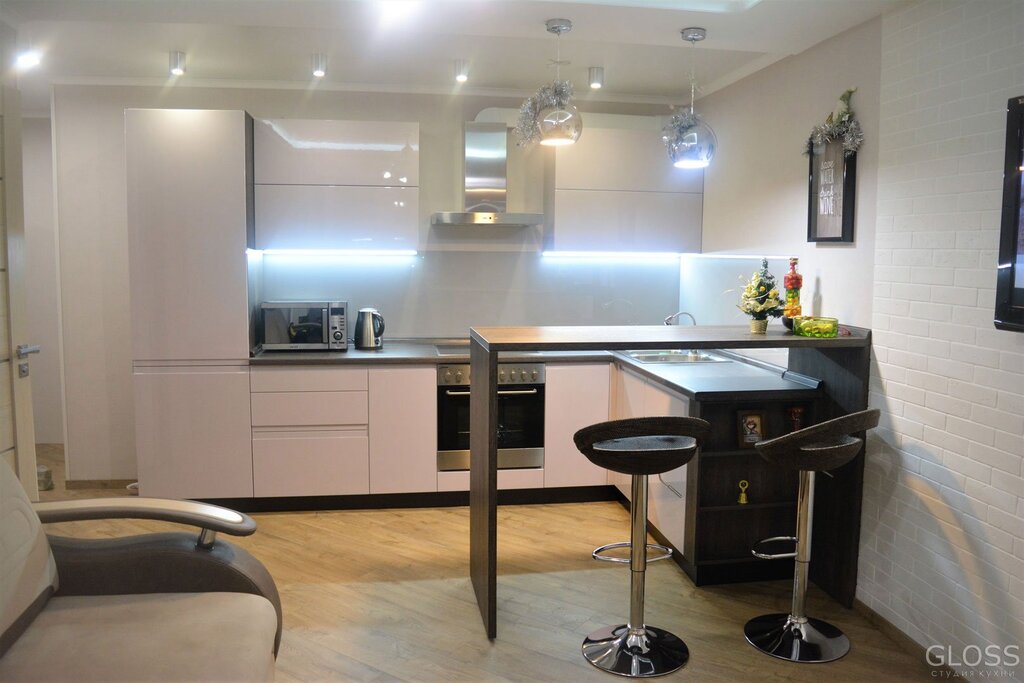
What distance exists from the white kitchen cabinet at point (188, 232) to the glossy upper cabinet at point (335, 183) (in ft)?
0.50

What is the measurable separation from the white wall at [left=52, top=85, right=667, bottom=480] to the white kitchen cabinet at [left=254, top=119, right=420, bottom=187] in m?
0.37

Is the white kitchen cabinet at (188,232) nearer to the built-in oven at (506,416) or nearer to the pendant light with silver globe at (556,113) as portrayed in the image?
the built-in oven at (506,416)

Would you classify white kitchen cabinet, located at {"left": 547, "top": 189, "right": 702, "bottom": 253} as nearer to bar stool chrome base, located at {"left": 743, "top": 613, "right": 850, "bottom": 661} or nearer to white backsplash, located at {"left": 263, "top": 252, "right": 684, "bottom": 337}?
white backsplash, located at {"left": 263, "top": 252, "right": 684, "bottom": 337}

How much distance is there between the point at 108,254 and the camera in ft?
16.1

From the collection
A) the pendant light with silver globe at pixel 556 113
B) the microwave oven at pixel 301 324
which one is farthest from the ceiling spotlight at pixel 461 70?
the microwave oven at pixel 301 324

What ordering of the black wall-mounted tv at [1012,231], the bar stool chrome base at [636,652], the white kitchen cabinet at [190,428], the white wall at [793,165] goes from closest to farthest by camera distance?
the black wall-mounted tv at [1012,231], the bar stool chrome base at [636,652], the white wall at [793,165], the white kitchen cabinet at [190,428]

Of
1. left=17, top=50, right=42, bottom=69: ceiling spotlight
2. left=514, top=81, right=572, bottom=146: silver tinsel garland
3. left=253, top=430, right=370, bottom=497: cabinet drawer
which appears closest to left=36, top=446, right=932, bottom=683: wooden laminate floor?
left=253, top=430, right=370, bottom=497: cabinet drawer

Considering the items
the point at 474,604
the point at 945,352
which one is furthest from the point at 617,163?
the point at 474,604

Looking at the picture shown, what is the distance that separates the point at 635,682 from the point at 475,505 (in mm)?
978

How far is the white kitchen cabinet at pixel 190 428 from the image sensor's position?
4426 millimetres

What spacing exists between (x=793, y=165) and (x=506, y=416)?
2.03m

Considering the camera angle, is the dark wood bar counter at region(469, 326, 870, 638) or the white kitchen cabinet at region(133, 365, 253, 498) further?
the white kitchen cabinet at region(133, 365, 253, 498)

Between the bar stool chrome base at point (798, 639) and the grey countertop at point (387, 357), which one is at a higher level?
the grey countertop at point (387, 357)

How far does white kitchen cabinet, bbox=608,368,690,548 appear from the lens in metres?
3.71
